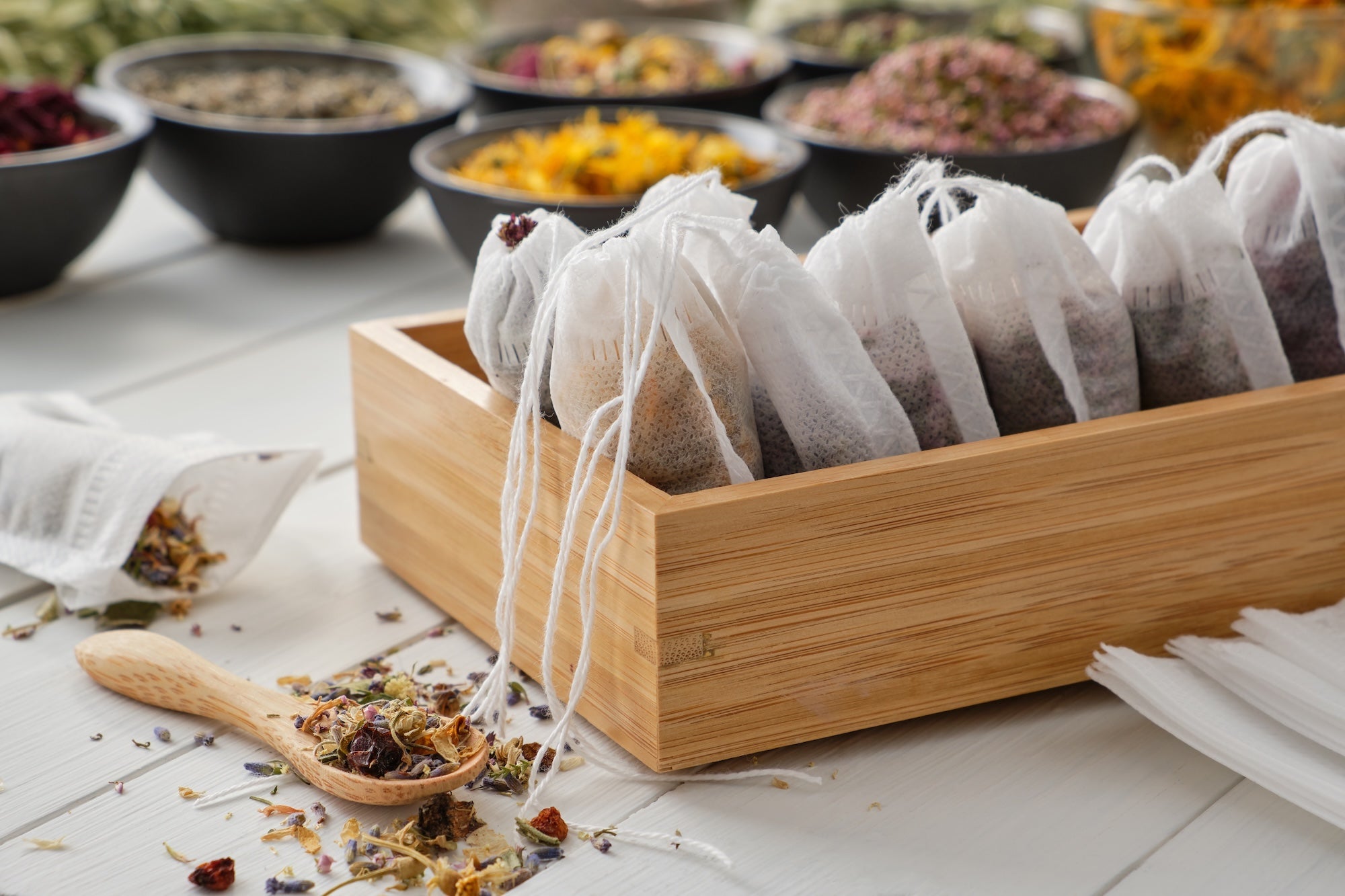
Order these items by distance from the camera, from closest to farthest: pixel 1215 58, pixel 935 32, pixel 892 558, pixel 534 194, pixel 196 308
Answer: pixel 892 558 → pixel 534 194 → pixel 196 308 → pixel 1215 58 → pixel 935 32

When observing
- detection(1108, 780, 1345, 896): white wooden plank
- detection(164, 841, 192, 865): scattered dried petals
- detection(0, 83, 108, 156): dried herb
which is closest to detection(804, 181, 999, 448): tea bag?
detection(1108, 780, 1345, 896): white wooden plank

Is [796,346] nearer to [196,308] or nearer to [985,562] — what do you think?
[985,562]

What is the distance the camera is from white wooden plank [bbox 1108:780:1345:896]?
2.32 ft

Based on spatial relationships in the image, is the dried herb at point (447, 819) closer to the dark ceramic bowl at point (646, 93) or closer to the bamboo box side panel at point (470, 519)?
the bamboo box side panel at point (470, 519)

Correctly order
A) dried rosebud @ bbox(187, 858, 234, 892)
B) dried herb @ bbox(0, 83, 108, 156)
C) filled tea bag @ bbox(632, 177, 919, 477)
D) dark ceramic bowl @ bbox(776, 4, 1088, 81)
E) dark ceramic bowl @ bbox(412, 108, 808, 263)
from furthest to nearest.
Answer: dark ceramic bowl @ bbox(776, 4, 1088, 81)
dried herb @ bbox(0, 83, 108, 156)
dark ceramic bowl @ bbox(412, 108, 808, 263)
filled tea bag @ bbox(632, 177, 919, 477)
dried rosebud @ bbox(187, 858, 234, 892)

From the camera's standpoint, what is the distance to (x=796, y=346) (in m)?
0.80

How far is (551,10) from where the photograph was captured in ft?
8.65

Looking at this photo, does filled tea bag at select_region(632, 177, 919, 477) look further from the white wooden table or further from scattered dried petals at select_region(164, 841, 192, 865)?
scattered dried petals at select_region(164, 841, 192, 865)

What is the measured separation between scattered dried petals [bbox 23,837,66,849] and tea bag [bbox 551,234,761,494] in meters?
0.33

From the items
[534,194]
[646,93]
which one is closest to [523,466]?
[534,194]

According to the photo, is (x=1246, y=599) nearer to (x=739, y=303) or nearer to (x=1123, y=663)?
(x=1123, y=663)

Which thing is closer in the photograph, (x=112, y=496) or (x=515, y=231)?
(x=515, y=231)

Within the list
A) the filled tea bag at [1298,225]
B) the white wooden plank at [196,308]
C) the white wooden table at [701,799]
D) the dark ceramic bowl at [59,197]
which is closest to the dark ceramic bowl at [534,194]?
the white wooden plank at [196,308]

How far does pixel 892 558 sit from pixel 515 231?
0.28 m
